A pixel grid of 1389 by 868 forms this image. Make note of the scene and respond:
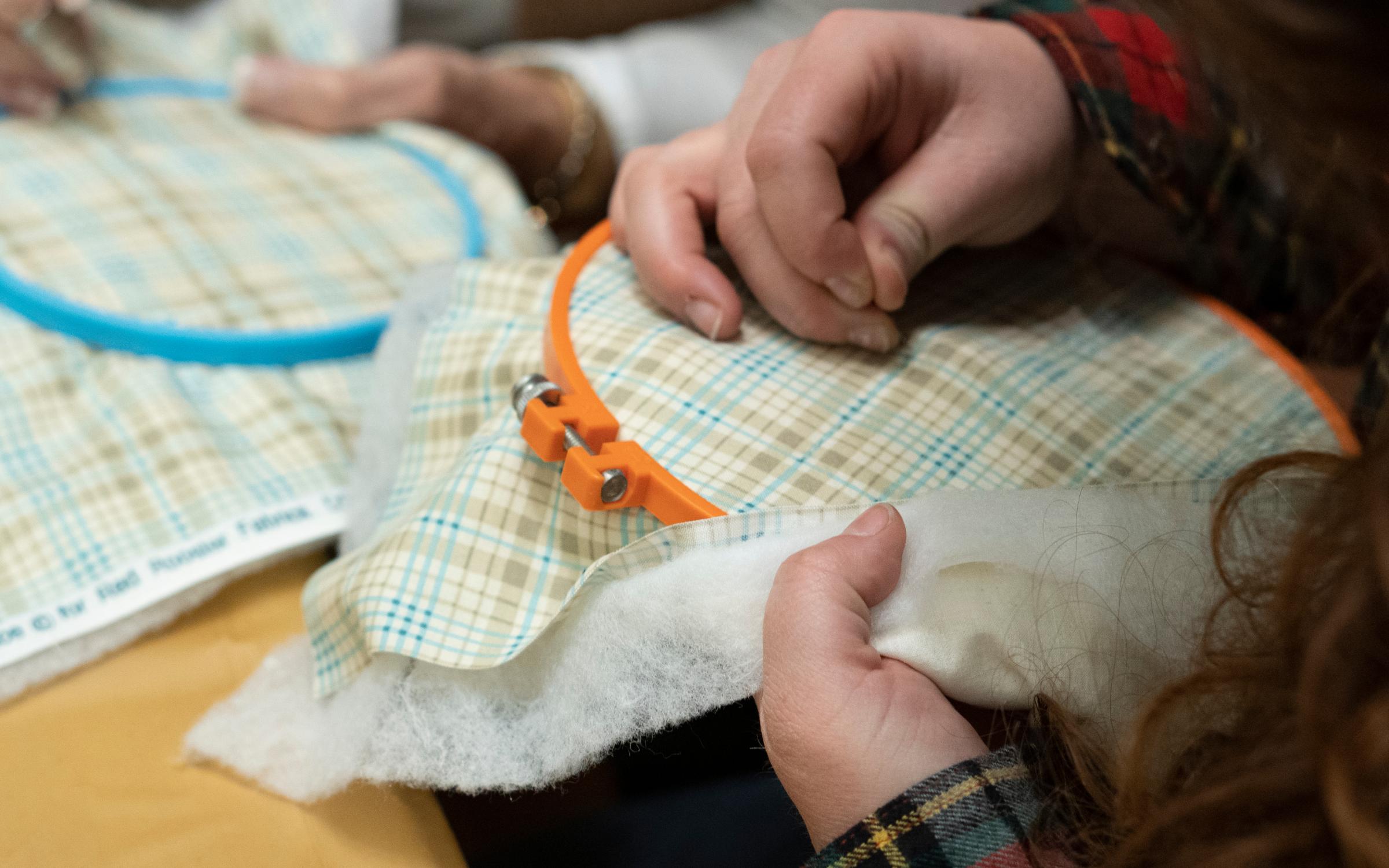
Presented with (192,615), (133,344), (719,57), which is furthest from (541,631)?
(719,57)

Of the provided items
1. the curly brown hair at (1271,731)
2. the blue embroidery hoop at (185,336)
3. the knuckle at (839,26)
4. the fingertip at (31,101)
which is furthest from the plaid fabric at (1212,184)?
the fingertip at (31,101)

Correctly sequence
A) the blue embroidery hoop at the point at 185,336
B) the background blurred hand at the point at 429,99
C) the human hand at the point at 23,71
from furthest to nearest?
1. the background blurred hand at the point at 429,99
2. the human hand at the point at 23,71
3. the blue embroidery hoop at the point at 185,336

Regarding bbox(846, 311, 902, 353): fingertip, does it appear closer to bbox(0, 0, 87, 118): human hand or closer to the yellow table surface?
the yellow table surface

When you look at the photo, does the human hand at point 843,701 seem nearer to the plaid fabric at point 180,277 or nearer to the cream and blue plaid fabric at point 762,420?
the cream and blue plaid fabric at point 762,420

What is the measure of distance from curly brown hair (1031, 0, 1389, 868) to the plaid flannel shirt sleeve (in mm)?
24

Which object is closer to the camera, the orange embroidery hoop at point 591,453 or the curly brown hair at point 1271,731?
the curly brown hair at point 1271,731

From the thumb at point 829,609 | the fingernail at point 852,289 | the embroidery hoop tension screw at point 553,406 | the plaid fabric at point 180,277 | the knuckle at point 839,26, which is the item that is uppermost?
the knuckle at point 839,26

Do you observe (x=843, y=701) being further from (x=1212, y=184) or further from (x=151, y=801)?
(x=1212, y=184)

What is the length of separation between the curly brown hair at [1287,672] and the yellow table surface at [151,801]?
0.30m

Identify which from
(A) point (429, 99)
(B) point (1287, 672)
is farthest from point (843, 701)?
(A) point (429, 99)

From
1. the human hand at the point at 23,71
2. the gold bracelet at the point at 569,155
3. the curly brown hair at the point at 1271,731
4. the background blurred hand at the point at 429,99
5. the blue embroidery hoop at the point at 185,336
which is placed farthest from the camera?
the gold bracelet at the point at 569,155

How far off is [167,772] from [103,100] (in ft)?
2.17

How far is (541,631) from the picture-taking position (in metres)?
0.37

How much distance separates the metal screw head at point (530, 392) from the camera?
0.41 m
